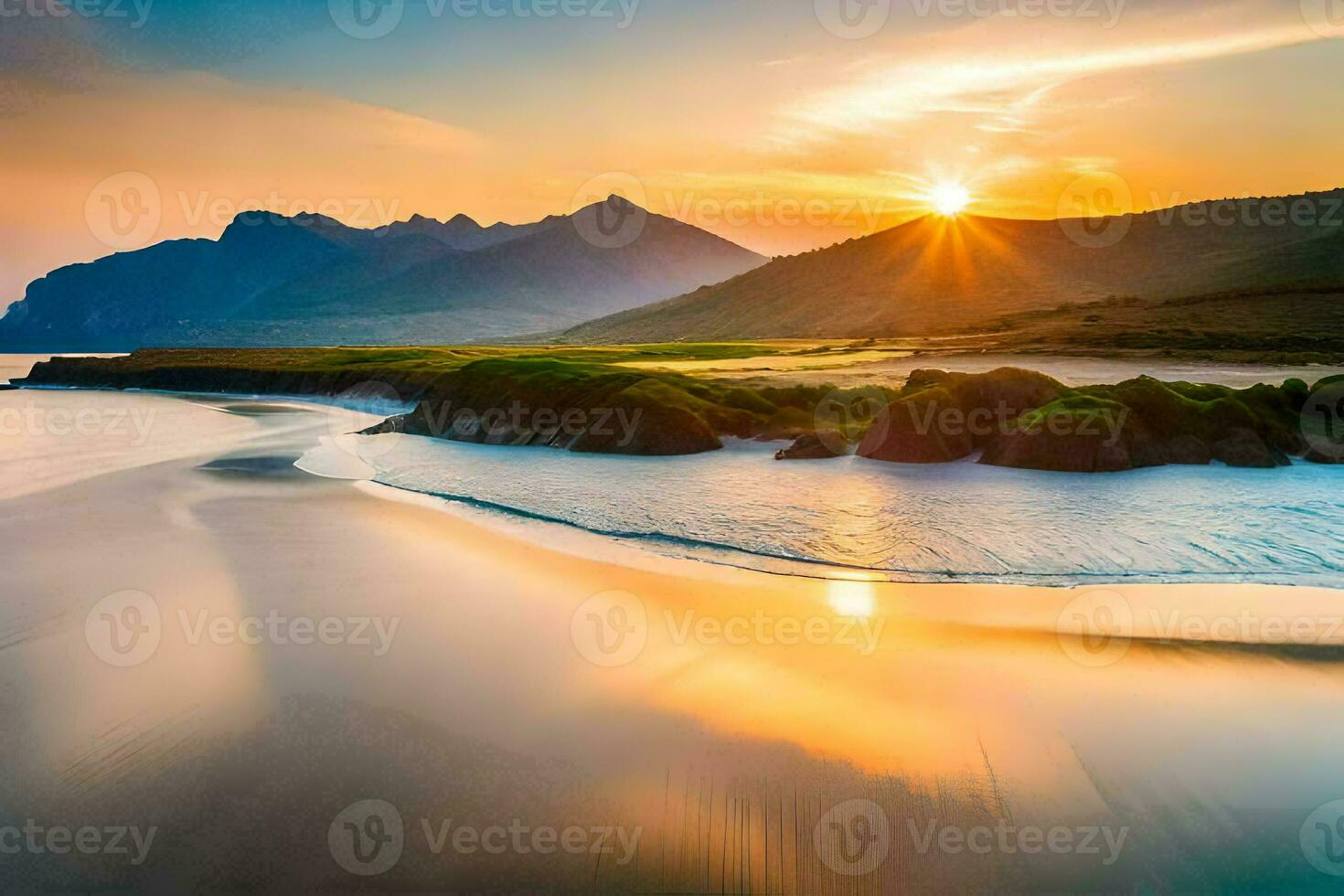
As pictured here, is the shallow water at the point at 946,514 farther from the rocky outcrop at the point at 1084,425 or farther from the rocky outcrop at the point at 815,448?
the rocky outcrop at the point at 1084,425

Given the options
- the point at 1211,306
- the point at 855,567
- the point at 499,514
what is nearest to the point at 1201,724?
the point at 855,567

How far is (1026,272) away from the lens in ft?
544

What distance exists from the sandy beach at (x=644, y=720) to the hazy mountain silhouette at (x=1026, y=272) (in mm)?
101505

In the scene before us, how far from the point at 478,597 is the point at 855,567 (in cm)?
559

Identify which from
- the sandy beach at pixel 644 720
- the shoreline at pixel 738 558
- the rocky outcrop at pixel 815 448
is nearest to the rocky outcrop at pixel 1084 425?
the rocky outcrop at pixel 815 448

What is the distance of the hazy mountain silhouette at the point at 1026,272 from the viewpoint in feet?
433

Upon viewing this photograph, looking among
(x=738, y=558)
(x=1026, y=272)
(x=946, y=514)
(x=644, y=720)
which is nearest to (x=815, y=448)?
(x=946, y=514)

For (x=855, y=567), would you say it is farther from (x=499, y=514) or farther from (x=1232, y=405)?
(x=1232, y=405)

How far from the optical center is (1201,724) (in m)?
7.26

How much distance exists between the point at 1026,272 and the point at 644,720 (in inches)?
7024

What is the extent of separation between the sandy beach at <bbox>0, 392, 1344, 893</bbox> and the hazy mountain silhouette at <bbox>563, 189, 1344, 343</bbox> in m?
102

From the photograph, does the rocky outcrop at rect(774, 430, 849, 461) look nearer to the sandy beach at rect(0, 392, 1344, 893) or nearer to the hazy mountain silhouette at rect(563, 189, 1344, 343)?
the sandy beach at rect(0, 392, 1344, 893)

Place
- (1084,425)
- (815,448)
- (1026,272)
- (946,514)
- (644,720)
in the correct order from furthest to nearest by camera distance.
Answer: (1026,272) → (815,448) → (1084,425) → (946,514) → (644,720)

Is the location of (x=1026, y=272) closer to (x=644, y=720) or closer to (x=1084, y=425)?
(x=1084, y=425)
